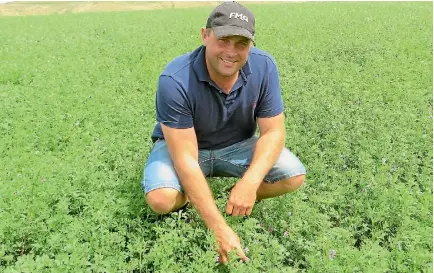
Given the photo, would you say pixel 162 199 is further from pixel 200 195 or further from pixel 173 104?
pixel 173 104

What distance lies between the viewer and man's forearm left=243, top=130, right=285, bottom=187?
378 cm

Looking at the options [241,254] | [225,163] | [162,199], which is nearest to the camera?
[241,254]

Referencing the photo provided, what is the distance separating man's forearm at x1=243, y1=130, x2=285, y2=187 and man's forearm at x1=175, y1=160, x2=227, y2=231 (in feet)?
1.24

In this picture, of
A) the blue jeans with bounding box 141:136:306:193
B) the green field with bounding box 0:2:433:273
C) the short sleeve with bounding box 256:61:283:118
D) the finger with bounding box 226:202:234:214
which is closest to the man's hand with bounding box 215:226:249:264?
the green field with bounding box 0:2:433:273

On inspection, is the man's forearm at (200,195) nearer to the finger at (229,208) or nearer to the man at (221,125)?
the man at (221,125)

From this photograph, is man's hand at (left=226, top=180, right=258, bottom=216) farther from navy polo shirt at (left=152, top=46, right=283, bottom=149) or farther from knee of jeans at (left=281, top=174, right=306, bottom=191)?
navy polo shirt at (left=152, top=46, right=283, bottom=149)

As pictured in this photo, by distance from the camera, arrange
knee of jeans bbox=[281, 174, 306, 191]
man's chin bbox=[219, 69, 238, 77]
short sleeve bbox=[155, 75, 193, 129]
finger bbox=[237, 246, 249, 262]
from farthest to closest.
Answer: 1. knee of jeans bbox=[281, 174, 306, 191]
2. short sleeve bbox=[155, 75, 193, 129]
3. man's chin bbox=[219, 69, 238, 77]
4. finger bbox=[237, 246, 249, 262]

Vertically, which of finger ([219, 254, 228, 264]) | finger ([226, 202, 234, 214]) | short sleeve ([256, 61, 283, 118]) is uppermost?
short sleeve ([256, 61, 283, 118])

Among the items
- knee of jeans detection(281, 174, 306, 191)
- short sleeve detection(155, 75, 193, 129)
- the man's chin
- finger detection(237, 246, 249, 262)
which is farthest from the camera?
knee of jeans detection(281, 174, 306, 191)

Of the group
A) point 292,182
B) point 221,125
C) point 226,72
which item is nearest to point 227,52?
point 226,72

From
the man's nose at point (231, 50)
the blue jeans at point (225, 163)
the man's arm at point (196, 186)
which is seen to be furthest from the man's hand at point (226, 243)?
the man's nose at point (231, 50)

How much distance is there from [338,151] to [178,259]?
2.65 metres

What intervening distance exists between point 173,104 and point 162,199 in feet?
2.67

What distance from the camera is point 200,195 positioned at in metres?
3.59
